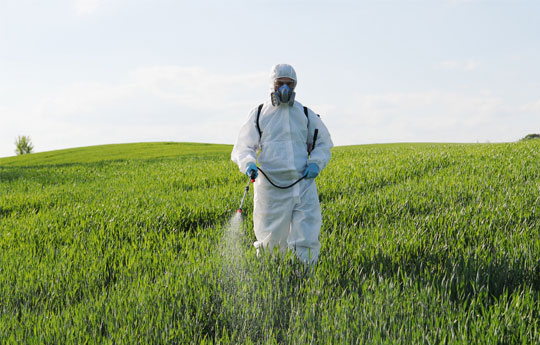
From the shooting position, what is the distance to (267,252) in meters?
4.63

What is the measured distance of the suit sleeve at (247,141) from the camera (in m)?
4.95

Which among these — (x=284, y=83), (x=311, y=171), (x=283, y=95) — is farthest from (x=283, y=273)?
(x=284, y=83)

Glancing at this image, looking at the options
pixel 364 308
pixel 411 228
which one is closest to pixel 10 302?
pixel 364 308

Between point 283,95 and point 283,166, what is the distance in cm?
76

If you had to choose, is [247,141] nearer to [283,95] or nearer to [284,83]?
[283,95]

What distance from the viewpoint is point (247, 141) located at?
5.03 metres

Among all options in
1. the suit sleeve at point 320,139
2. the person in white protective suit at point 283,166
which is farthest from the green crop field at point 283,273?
the suit sleeve at point 320,139

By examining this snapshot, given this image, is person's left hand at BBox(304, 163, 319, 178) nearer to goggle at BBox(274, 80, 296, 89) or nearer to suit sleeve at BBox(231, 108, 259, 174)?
suit sleeve at BBox(231, 108, 259, 174)

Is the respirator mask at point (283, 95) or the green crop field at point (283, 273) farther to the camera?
the respirator mask at point (283, 95)

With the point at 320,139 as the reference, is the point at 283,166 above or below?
below

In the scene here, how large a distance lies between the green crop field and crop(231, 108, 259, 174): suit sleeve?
1.07 m

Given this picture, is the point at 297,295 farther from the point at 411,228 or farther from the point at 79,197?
the point at 79,197

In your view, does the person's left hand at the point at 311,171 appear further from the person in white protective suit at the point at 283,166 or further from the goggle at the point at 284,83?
the goggle at the point at 284,83

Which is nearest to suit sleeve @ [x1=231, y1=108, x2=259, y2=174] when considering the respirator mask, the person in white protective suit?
the person in white protective suit
